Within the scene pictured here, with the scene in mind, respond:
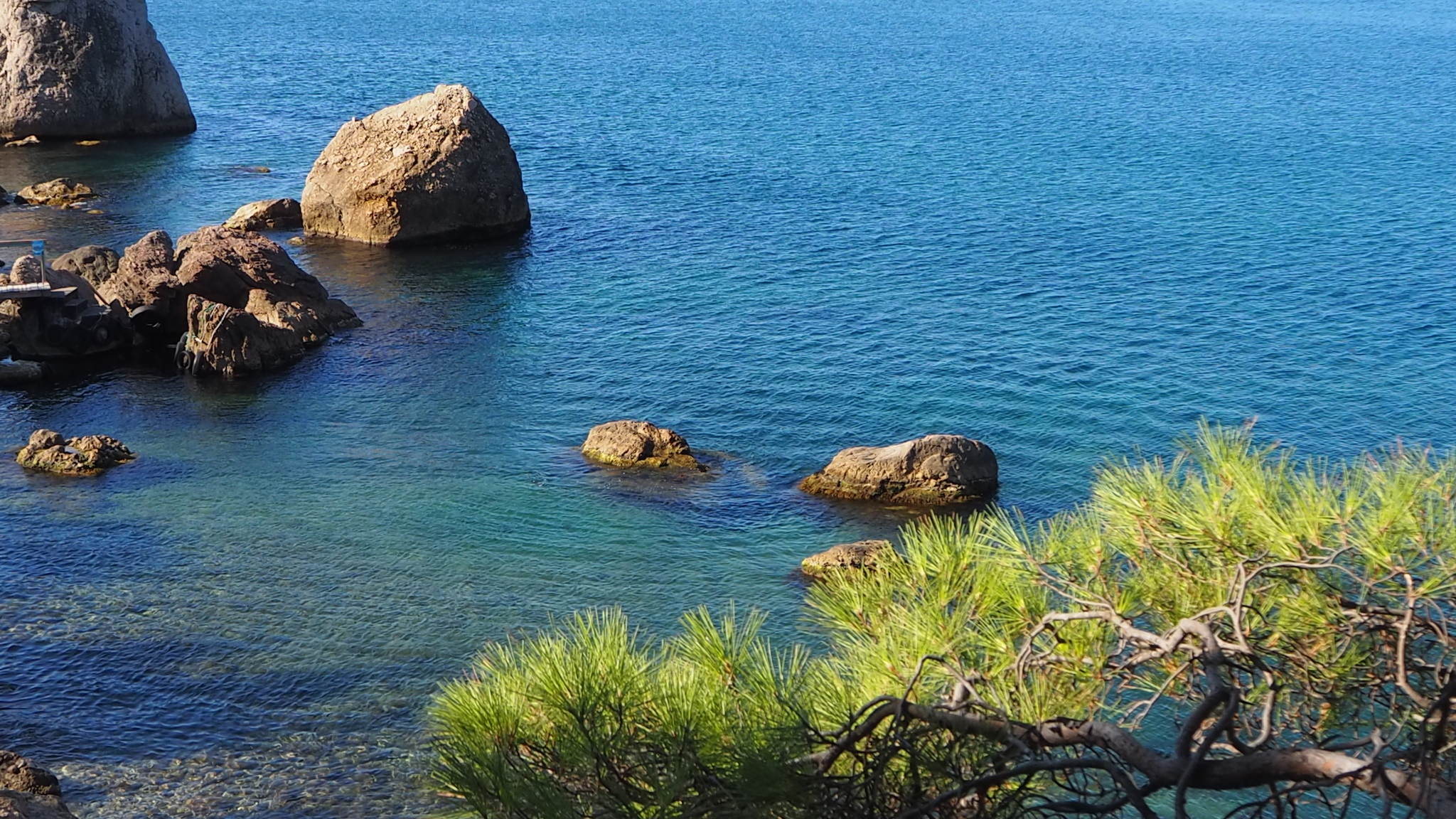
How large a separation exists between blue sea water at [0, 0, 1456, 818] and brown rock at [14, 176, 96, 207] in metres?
1.26

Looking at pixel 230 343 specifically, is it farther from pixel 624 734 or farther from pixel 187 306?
pixel 624 734

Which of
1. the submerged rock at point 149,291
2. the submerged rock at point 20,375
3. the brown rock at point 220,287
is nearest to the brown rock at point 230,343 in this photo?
the brown rock at point 220,287

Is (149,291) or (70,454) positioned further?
(149,291)

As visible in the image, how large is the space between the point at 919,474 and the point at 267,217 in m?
28.0

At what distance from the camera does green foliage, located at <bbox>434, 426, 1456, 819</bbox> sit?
26.2ft

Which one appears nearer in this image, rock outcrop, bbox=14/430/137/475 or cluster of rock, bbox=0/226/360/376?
rock outcrop, bbox=14/430/137/475

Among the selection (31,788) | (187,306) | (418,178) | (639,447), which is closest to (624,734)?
(31,788)

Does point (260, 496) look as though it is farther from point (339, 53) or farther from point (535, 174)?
point (339, 53)

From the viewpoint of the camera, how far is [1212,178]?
177ft

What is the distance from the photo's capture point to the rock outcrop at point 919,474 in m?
27.8

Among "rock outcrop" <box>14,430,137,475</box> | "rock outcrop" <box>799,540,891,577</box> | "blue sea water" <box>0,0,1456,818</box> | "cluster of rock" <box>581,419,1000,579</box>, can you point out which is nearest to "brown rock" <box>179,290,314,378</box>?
"blue sea water" <box>0,0,1456,818</box>

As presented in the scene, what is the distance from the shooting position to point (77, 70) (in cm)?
5972

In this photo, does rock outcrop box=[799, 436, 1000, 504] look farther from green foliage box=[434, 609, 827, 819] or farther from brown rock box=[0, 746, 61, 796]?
green foliage box=[434, 609, 827, 819]

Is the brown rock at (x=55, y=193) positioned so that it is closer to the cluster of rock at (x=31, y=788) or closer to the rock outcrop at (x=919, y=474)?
the rock outcrop at (x=919, y=474)
